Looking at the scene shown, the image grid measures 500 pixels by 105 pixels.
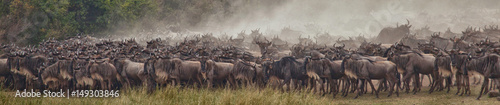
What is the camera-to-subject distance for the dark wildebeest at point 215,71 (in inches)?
648

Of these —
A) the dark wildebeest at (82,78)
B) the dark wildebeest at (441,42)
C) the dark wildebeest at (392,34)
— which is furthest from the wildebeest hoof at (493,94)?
the dark wildebeest at (392,34)

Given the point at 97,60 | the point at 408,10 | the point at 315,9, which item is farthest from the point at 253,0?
the point at 97,60

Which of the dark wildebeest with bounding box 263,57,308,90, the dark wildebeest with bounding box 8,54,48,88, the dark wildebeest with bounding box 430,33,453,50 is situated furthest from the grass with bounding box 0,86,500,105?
the dark wildebeest with bounding box 430,33,453,50

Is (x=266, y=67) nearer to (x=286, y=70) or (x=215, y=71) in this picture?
(x=286, y=70)

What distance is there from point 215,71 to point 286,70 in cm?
247

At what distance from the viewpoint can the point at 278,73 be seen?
16469mm

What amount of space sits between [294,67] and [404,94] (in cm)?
371

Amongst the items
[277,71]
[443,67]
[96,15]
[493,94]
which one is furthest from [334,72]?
[96,15]

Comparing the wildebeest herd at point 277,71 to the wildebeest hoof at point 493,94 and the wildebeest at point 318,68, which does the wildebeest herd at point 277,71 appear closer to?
the wildebeest at point 318,68

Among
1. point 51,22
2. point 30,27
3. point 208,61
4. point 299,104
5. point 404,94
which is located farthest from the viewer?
point 51,22

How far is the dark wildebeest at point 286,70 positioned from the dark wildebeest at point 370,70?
1582 mm

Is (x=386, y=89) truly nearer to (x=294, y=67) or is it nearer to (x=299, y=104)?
(x=294, y=67)

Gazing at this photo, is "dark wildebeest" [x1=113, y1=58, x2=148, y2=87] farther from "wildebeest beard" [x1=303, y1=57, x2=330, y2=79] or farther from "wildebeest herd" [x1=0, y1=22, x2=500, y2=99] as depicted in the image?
"wildebeest beard" [x1=303, y1=57, x2=330, y2=79]

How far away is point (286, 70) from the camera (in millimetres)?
16422
